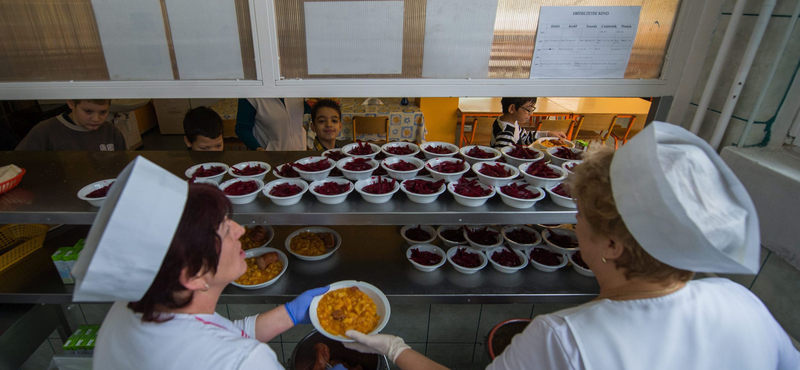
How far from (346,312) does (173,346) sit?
856mm

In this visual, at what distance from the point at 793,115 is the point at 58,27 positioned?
380 cm

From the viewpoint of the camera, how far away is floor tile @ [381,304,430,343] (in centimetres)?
255

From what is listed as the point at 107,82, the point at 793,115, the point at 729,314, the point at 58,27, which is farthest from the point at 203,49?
the point at 793,115

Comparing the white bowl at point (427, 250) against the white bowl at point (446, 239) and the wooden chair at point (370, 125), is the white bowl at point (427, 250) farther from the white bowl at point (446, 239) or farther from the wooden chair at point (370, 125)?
the wooden chair at point (370, 125)

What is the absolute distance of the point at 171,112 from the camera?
870 cm

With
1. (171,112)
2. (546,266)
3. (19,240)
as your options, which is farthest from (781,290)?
(171,112)

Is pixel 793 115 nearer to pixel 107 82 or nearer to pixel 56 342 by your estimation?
pixel 107 82

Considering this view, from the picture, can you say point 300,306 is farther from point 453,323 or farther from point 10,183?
point 10,183

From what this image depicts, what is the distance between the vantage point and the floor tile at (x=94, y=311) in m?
2.51

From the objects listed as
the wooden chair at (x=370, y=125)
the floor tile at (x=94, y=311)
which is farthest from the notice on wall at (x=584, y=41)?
the wooden chair at (x=370, y=125)

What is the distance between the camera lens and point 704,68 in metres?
2.06

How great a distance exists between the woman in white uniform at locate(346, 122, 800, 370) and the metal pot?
90cm

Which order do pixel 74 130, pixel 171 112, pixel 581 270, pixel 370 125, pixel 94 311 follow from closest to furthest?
1. pixel 581 270
2. pixel 94 311
3. pixel 74 130
4. pixel 370 125
5. pixel 171 112

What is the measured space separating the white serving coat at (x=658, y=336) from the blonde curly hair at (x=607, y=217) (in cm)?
9
